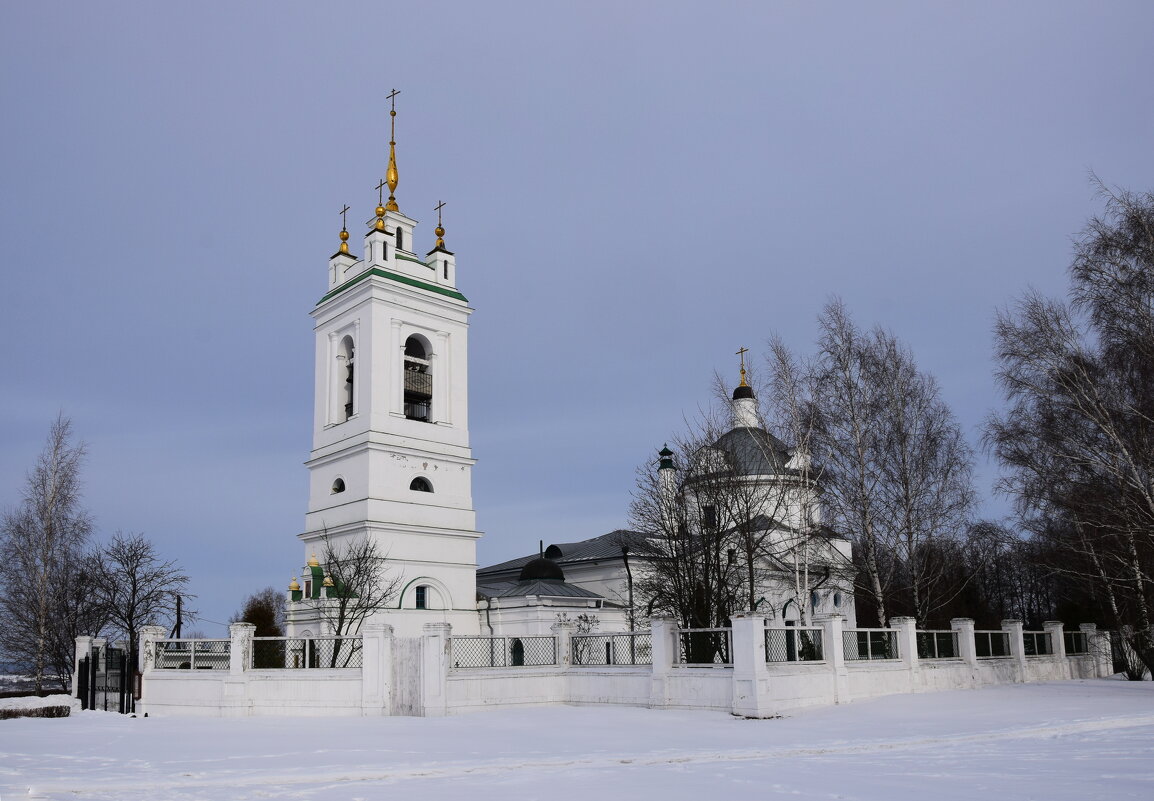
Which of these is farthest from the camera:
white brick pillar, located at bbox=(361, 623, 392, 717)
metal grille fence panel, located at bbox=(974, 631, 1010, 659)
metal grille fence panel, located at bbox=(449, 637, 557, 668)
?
metal grille fence panel, located at bbox=(974, 631, 1010, 659)

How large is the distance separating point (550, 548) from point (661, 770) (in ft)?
131

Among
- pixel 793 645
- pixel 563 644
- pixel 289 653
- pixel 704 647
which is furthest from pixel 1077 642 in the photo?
pixel 289 653

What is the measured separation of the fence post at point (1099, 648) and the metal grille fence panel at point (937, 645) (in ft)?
23.2

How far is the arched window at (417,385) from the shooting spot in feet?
133

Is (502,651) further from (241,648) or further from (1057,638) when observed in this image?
(1057,638)

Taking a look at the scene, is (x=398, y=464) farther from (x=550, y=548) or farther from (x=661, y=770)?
(x=661, y=770)

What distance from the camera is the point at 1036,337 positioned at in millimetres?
22719

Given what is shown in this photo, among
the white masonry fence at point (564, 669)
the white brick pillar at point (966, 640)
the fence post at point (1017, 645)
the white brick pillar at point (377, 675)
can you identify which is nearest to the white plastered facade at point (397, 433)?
the white masonry fence at point (564, 669)

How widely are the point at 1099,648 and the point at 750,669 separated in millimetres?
16681

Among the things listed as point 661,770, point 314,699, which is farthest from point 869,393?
point 661,770

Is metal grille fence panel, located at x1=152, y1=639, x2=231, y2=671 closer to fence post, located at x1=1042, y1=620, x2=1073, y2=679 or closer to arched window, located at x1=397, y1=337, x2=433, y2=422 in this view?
arched window, located at x1=397, y1=337, x2=433, y2=422

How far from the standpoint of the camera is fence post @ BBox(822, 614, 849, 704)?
20375 millimetres

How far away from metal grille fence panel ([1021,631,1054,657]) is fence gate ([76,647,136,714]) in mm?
22878

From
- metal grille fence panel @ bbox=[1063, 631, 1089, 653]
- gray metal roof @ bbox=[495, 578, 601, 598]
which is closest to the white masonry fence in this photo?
metal grille fence panel @ bbox=[1063, 631, 1089, 653]
